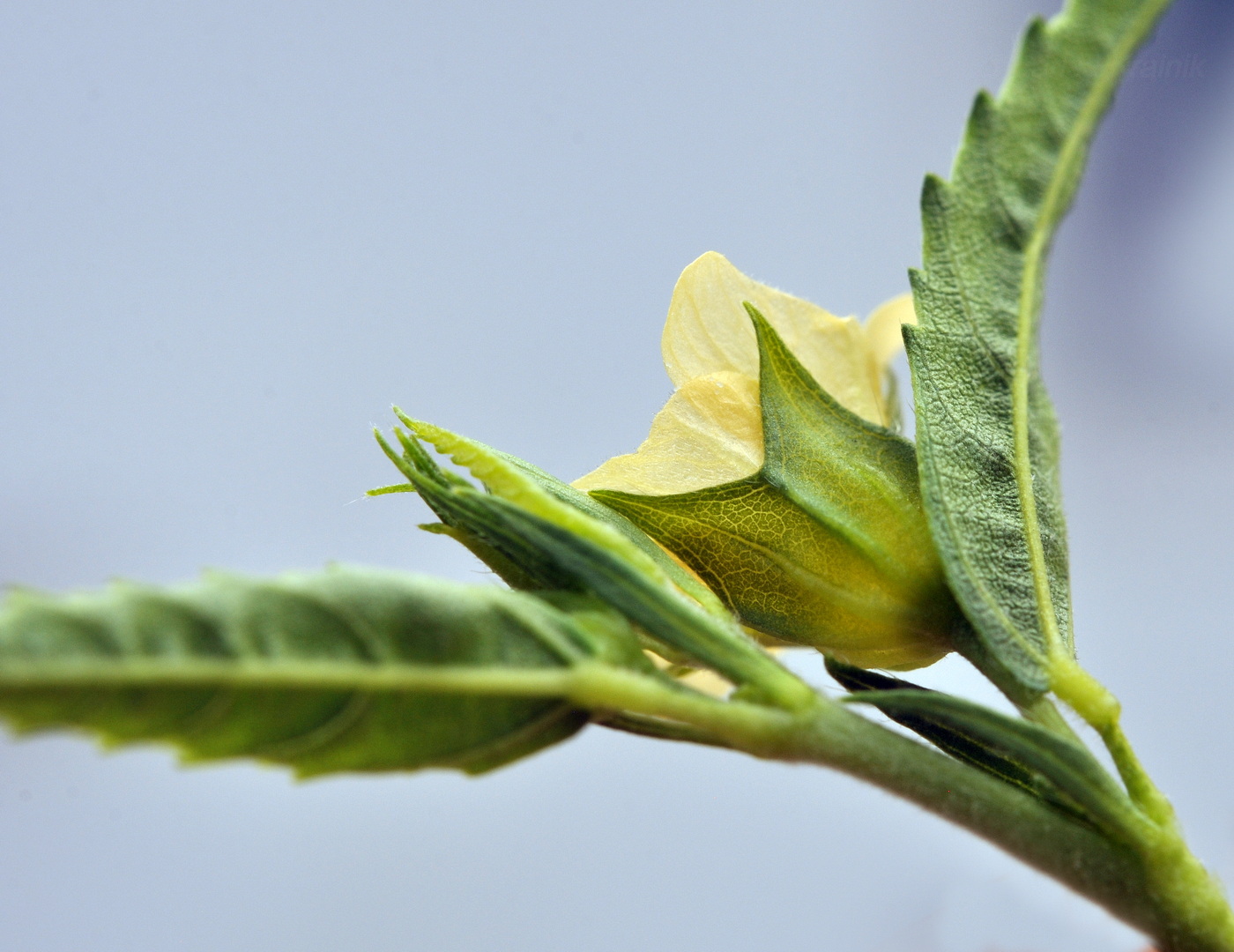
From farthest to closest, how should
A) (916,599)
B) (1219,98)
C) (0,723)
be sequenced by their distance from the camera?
1. (1219,98)
2. (916,599)
3. (0,723)

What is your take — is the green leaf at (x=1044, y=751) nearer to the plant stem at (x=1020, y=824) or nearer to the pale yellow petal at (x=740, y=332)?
the plant stem at (x=1020, y=824)

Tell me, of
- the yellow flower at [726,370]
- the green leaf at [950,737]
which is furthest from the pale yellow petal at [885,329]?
the green leaf at [950,737]

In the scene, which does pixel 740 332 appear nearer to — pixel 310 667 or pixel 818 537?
pixel 818 537

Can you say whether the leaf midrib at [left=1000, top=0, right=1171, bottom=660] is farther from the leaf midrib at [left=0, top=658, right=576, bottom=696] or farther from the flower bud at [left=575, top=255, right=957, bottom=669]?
the leaf midrib at [left=0, top=658, right=576, bottom=696]

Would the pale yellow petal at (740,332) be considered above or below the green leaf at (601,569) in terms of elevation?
above

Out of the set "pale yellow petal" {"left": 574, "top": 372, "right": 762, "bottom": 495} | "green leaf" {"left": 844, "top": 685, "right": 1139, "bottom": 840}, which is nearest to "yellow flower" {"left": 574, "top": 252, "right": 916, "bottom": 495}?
"pale yellow petal" {"left": 574, "top": 372, "right": 762, "bottom": 495}

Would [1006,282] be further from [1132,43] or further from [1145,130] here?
[1145,130]

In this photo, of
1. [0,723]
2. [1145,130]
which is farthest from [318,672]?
[1145,130]

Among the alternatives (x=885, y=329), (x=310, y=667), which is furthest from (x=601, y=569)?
(x=885, y=329)
